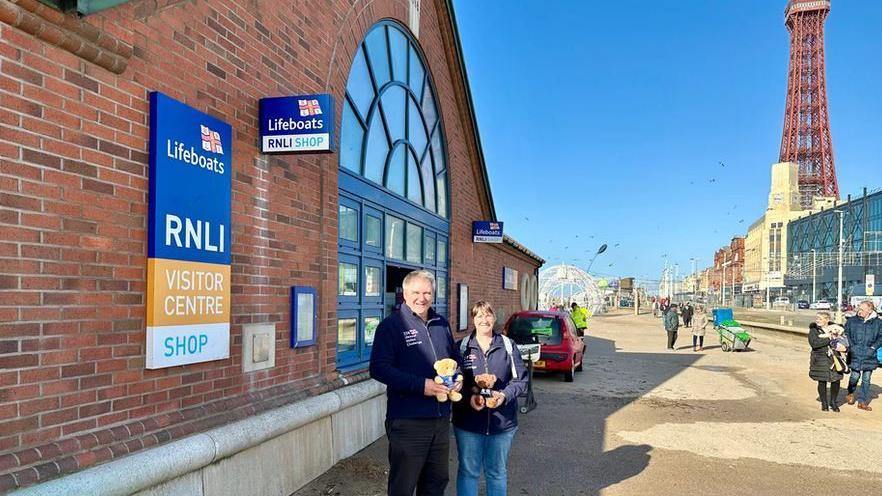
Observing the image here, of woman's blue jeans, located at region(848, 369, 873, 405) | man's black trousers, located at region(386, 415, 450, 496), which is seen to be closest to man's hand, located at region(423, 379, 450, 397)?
man's black trousers, located at region(386, 415, 450, 496)

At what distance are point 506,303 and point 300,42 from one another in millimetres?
11801

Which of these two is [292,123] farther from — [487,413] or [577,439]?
[577,439]

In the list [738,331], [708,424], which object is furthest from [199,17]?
[738,331]

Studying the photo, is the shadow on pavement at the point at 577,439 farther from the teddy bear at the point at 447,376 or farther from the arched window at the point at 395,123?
the arched window at the point at 395,123

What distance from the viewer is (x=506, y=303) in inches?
652

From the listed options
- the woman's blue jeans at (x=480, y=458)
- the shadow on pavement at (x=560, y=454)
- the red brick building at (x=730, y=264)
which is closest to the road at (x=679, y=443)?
the shadow on pavement at (x=560, y=454)

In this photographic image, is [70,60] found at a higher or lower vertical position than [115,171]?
higher

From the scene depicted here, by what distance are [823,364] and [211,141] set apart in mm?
8870

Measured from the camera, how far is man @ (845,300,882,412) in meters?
9.10

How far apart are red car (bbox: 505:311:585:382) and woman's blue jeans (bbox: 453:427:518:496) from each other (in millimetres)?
7530

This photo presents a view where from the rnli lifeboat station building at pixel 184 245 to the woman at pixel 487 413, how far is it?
155 cm

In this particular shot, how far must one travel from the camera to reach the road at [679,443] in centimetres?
549

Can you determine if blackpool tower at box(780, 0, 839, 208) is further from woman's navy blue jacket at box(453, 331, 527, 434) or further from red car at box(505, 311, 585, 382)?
woman's navy blue jacket at box(453, 331, 527, 434)

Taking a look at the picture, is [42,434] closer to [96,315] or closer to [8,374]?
[8,374]
